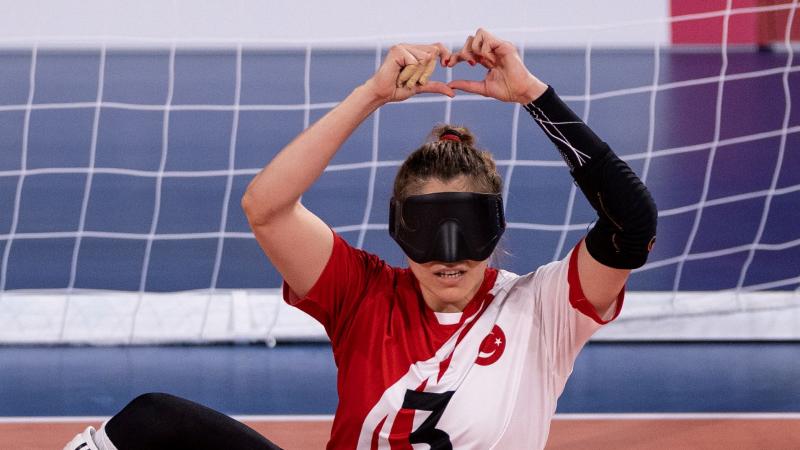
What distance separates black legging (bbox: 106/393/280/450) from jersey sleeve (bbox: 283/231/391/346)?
27cm

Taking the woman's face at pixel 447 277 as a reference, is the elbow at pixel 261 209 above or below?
above

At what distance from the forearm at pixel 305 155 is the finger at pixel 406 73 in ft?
0.18

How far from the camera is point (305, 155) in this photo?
2.12 m

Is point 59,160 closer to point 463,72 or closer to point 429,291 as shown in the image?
point 463,72

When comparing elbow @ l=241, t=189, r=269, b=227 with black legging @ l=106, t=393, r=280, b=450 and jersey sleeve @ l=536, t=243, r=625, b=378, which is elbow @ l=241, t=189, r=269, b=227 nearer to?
black legging @ l=106, t=393, r=280, b=450

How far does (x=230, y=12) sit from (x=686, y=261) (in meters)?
6.09

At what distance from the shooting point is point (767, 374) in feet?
14.3

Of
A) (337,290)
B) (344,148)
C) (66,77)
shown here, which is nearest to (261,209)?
(337,290)

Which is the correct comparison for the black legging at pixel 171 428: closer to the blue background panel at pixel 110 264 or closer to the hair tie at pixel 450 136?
the hair tie at pixel 450 136

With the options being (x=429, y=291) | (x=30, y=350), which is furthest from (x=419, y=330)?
(x=30, y=350)

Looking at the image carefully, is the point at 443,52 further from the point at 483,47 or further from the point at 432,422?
the point at 432,422

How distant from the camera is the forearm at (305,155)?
212cm

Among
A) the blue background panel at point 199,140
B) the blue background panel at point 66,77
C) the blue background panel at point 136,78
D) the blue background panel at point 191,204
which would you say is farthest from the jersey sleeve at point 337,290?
the blue background panel at point 66,77

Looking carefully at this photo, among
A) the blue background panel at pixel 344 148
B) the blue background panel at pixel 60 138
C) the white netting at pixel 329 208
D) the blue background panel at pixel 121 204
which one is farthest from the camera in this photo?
the blue background panel at pixel 60 138
